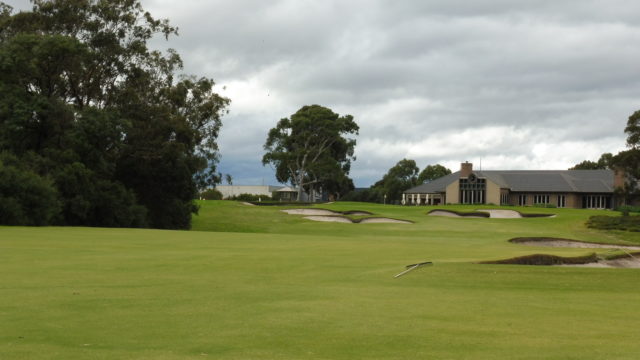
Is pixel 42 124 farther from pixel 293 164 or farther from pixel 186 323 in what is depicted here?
pixel 293 164

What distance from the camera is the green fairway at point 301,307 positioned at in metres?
8.52

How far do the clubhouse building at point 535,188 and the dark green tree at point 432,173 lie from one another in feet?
147

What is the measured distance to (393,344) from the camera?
28.8ft

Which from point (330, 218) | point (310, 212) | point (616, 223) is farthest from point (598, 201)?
point (330, 218)

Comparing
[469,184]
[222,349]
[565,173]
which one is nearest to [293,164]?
[469,184]

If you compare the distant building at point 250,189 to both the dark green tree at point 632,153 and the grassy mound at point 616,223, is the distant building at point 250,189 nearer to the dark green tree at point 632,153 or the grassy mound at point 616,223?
the dark green tree at point 632,153

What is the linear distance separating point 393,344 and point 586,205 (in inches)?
3917

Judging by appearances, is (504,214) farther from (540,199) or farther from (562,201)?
(540,199)

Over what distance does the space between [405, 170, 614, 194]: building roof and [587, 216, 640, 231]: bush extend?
46182 mm

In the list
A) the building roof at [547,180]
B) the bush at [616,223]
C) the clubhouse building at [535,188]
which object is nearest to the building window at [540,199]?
the clubhouse building at [535,188]

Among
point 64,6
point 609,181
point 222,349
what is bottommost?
point 222,349

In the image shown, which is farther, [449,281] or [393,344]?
[449,281]

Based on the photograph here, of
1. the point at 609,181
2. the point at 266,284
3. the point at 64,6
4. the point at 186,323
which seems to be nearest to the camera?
the point at 186,323

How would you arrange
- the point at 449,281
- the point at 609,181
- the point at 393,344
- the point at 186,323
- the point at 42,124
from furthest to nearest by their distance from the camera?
the point at 609,181, the point at 42,124, the point at 449,281, the point at 186,323, the point at 393,344
